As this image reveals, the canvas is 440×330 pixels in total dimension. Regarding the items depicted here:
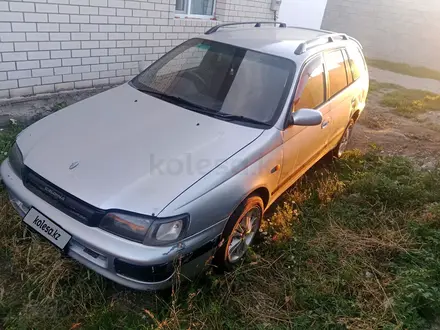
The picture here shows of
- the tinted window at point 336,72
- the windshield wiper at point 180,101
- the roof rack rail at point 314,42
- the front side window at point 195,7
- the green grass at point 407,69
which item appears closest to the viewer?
the windshield wiper at point 180,101

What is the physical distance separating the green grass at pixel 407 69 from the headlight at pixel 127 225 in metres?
13.0

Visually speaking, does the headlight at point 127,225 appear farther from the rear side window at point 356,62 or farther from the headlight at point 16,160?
the rear side window at point 356,62

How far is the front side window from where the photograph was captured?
594cm

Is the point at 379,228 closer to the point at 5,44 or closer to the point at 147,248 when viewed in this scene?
the point at 147,248

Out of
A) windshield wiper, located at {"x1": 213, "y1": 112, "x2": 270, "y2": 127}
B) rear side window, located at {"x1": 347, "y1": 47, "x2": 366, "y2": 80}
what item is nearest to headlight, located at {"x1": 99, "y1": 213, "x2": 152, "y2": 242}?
windshield wiper, located at {"x1": 213, "y1": 112, "x2": 270, "y2": 127}

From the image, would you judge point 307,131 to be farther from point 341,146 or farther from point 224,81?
point 341,146

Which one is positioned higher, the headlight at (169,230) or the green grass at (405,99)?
the headlight at (169,230)

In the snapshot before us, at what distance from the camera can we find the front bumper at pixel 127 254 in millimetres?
2059

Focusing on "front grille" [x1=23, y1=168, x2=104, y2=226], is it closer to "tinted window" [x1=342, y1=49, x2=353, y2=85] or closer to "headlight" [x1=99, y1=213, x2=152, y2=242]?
"headlight" [x1=99, y1=213, x2=152, y2=242]

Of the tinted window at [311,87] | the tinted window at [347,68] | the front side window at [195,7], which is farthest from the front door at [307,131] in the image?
the front side window at [195,7]

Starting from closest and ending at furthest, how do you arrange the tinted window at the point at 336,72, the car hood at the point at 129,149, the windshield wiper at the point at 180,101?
the car hood at the point at 129,149
the windshield wiper at the point at 180,101
the tinted window at the point at 336,72

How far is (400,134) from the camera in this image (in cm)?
621

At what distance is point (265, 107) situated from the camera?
296cm

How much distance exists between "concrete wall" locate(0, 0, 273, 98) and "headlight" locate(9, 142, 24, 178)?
6.03 feet
